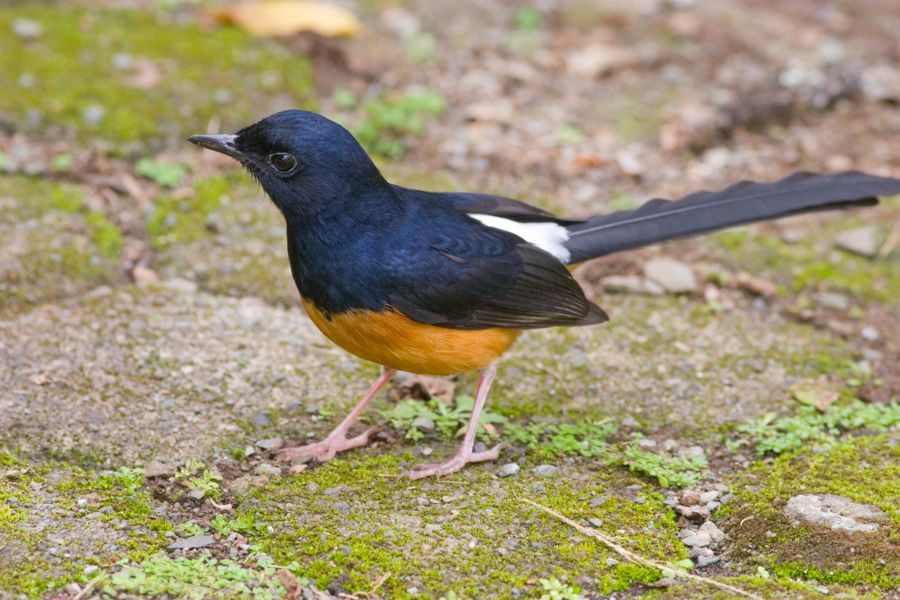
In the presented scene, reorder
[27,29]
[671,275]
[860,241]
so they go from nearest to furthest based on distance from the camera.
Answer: [671,275]
[860,241]
[27,29]

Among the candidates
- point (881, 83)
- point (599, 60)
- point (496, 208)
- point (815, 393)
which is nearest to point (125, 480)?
point (496, 208)

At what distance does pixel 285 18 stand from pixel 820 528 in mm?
5532

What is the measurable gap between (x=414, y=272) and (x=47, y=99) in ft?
11.5

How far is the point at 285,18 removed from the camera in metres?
7.82

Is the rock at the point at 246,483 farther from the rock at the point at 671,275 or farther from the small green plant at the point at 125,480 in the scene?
the rock at the point at 671,275

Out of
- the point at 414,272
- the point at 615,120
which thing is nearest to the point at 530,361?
the point at 414,272

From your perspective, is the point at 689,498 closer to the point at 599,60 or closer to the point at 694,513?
the point at 694,513

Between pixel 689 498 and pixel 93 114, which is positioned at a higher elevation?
pixel 93 114

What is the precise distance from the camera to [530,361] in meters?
5.50

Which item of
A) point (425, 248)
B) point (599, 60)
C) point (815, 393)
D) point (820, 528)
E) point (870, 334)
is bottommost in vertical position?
point (820, 528)

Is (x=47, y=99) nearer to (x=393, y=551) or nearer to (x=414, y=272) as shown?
(x=414, y=272)

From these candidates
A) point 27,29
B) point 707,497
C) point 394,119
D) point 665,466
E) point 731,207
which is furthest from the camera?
point 27,29

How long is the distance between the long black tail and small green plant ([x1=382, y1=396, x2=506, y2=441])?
0.88 meters

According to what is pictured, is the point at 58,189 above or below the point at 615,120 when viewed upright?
below
